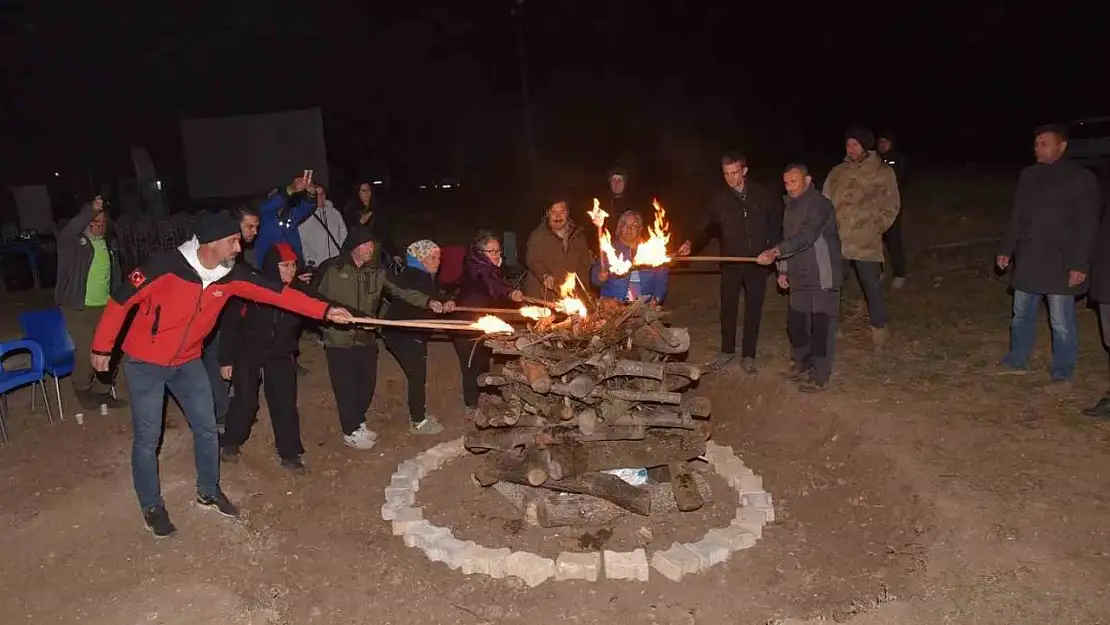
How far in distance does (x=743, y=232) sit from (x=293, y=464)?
201 inches

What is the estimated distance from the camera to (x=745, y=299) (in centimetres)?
873

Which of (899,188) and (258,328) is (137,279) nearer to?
(258,328)

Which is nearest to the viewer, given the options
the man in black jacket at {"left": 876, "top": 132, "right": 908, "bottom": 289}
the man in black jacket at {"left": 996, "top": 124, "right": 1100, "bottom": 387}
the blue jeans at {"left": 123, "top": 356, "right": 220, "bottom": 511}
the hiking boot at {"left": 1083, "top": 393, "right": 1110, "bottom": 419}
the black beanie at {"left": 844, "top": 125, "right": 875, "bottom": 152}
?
the blue jeans at {"left": 123, "top": 356, "right": 220, "bottom": 511}

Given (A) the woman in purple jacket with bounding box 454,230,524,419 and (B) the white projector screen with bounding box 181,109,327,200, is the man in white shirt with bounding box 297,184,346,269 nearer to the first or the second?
(A) the woman in purple jacket with bounding box 454,230,524,419

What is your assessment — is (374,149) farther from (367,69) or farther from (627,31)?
(627,31)

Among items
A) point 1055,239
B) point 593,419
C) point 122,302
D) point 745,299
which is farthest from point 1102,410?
point 122,302

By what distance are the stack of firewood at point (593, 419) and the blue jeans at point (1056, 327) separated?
3.87 meters

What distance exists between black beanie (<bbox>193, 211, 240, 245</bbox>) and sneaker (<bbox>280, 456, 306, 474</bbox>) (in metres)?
2.61

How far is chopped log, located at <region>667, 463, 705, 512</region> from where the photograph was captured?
5.91m

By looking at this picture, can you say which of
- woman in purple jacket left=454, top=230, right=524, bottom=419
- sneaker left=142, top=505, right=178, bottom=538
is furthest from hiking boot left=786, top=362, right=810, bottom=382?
sneaker left=142, top=505, right=178, bottom=538

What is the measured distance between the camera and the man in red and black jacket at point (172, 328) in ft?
18.0

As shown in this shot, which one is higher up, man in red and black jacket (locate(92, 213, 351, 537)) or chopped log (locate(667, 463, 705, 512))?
man in red and black jacket (locate(92, 213, 351, 537))

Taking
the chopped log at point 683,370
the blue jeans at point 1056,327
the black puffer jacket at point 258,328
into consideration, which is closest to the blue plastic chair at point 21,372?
the black puffer jacket at point 258,328

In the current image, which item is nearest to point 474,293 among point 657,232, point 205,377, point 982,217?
point 657,232
